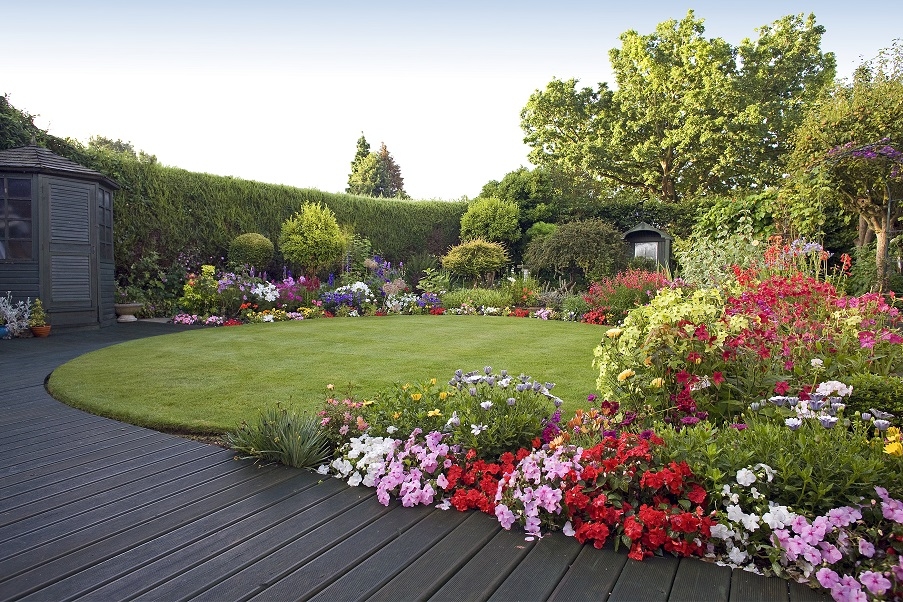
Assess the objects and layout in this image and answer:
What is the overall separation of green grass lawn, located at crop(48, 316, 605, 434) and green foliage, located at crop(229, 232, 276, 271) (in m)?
3.00

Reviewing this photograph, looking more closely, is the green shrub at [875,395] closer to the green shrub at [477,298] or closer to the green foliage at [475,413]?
the green foliage at [475,413]

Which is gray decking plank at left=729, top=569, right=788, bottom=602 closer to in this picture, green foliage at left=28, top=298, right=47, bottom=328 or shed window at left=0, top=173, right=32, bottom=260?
green foliage at left=28, top=298, right=47, bottom=328

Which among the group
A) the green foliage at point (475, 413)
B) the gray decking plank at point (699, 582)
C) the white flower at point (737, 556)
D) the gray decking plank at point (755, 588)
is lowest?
the gray decking plank at point (699, 582)

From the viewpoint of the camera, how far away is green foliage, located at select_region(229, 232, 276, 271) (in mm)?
10688

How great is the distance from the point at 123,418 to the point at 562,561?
2.93 m

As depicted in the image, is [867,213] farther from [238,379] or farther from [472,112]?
[238,379]

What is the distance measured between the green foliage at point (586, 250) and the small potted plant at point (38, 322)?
8567 millimetres

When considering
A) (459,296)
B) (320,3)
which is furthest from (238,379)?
(459,296)

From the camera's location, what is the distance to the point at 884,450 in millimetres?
1837

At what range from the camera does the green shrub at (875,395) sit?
2.56 meters

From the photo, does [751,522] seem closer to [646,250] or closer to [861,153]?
[861,153]

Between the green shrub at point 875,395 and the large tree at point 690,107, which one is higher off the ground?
the large tree at point 690,107

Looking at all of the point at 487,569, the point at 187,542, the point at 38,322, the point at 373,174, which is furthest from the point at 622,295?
the point at 373,174

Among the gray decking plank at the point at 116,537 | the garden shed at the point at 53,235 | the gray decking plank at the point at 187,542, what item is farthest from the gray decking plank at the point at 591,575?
the garden shed at the point at 53,235
